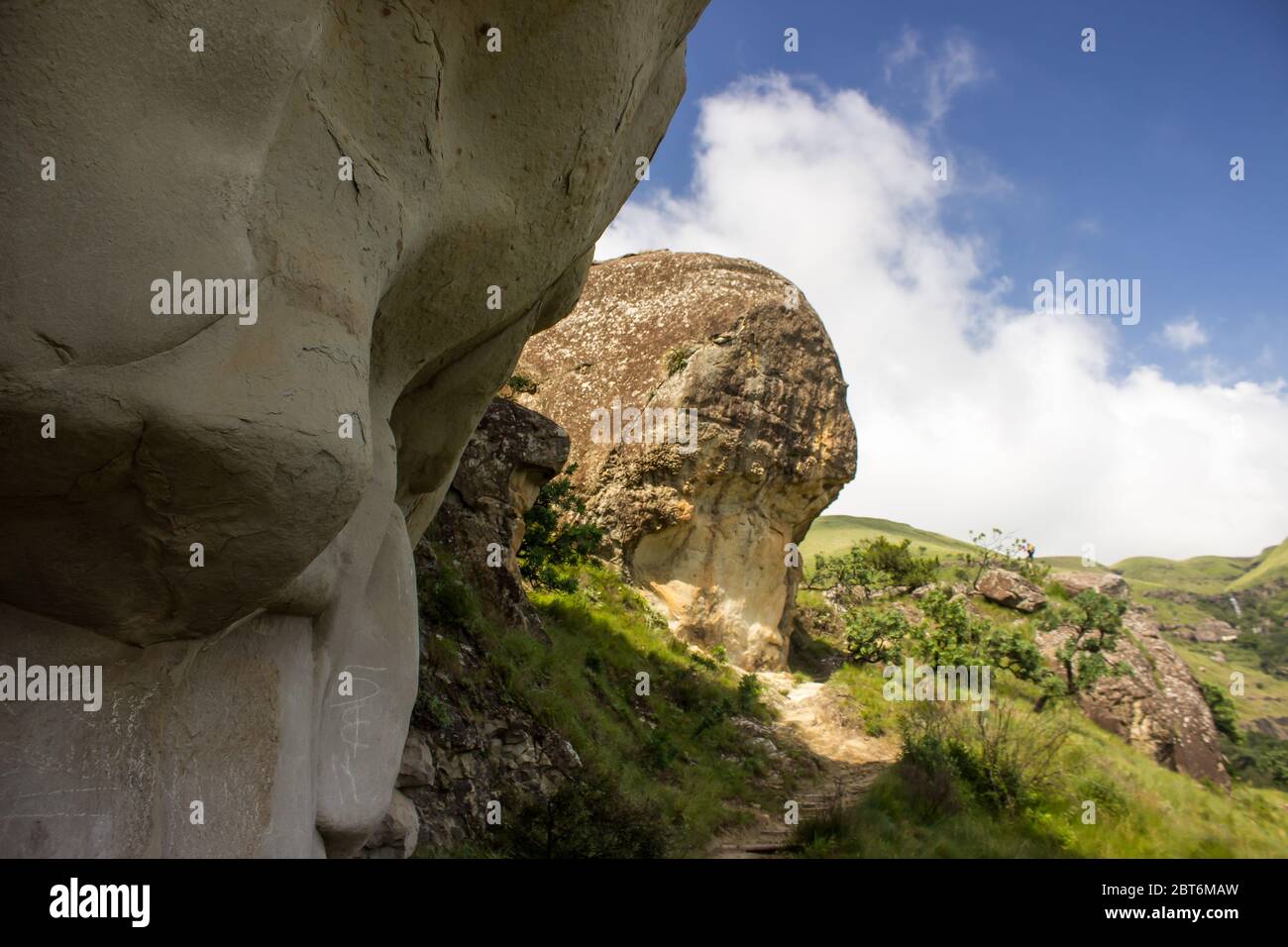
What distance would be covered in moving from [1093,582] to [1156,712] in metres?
6.52

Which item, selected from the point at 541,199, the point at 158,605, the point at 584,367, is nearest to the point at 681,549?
the point at 584,367

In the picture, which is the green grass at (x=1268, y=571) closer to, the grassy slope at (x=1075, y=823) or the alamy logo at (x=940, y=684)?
the alamy logo at (x=940, y=684)

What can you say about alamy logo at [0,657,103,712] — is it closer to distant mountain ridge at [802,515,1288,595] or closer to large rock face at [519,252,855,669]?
large rock face at [519,252,855,669]

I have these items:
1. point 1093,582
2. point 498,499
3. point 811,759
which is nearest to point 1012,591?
point 1093,582

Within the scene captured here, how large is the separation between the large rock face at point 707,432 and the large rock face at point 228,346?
13.0 meters

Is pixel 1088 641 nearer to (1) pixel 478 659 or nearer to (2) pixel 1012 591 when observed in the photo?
(2) pixel 1012 591

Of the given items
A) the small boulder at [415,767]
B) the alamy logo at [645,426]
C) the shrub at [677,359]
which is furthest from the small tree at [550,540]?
the small boulder at [415,767]

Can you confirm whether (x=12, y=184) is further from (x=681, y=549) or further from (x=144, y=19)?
(x=681, y=549)

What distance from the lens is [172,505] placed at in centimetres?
241

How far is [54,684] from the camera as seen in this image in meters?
2.54

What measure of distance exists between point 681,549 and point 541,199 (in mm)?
13490

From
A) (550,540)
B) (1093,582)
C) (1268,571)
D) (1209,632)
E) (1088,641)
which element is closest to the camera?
(550,540)

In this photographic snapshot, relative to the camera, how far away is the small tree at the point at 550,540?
483 inches
